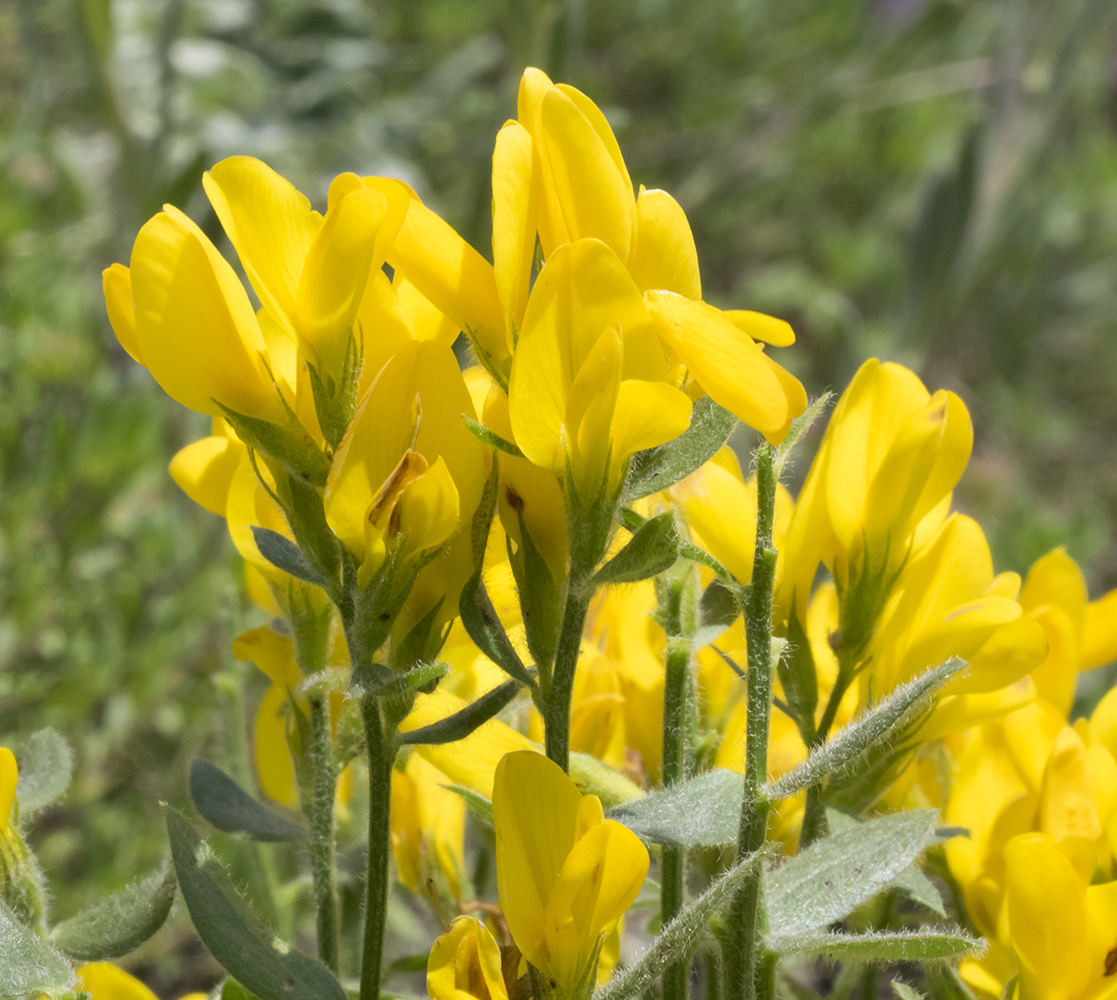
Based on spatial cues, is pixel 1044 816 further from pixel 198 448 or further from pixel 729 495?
pixel 198 448

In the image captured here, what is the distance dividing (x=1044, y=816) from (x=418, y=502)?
25 centimetres

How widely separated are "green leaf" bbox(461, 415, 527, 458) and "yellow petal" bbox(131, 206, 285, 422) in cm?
6

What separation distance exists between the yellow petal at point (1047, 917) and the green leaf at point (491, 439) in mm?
188

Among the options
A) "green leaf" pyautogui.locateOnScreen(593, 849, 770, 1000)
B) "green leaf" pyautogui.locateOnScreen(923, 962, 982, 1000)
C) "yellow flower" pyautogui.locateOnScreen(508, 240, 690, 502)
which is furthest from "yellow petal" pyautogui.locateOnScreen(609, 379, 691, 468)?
"green leaf" pyautogui.locateOnScreen(923, 962, 982, 1000)

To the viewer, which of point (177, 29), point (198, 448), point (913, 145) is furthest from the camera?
point (913, 145)

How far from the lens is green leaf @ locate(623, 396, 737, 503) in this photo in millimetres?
296

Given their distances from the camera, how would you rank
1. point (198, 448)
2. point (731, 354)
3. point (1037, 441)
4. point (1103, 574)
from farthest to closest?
point (1037, 441), point (1103, 574), point (198, 448), point (731, 354)

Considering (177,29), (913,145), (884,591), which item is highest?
(177,29)

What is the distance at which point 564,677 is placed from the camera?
30 cm

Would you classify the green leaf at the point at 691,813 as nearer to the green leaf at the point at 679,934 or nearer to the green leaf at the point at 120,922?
the green leaf at the point at 679,934

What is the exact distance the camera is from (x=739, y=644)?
1.36ft

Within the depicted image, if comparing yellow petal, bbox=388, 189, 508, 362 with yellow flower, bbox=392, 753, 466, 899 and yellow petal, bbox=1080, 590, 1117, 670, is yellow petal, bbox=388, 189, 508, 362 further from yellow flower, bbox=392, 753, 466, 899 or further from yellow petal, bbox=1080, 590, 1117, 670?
yellow petal, bbox=1080, 590, 1117, 670

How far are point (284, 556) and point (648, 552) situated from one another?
0.31 ft

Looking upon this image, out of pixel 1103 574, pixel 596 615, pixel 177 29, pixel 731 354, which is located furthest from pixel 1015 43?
pixel 731 354
